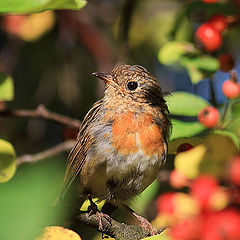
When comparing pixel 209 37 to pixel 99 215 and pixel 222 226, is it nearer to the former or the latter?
pixel 99 215

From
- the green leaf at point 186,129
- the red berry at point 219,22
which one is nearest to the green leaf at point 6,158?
the green leaf at point 186,129

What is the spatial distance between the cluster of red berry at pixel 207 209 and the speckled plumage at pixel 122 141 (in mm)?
1500

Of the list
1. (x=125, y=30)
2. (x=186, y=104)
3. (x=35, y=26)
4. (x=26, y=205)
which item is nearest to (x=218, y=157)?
(x=26, y=205)

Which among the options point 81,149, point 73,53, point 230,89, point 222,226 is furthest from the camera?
point 73,53

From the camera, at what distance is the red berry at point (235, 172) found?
1.38 m

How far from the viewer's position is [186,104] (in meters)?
2.91

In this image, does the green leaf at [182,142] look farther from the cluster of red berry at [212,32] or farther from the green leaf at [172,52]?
the cluster of red berry at [212,32]

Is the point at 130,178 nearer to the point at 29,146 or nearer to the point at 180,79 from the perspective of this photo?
the point at 29,146

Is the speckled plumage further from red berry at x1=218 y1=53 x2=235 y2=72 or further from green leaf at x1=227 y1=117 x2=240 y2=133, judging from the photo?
green leaf at x1=227 y1=117 x2=240 y2=133

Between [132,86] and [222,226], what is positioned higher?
[222,226]

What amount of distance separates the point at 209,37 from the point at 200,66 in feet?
0.66

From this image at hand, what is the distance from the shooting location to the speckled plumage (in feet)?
10.2

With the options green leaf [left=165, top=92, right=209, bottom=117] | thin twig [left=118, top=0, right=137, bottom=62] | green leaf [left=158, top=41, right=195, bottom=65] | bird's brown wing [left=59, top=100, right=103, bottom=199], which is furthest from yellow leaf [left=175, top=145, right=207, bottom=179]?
thin twig [left=118, top=0, right=137, bottom=62]

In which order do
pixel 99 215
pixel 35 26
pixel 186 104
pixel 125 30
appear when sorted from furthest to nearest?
pixel 35 26, pixel 125 30, pixel 186 104, pixel 99 215
